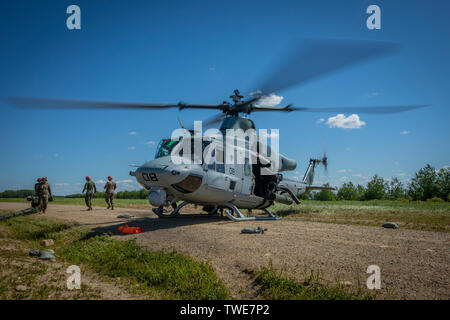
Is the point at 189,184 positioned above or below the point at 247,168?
below

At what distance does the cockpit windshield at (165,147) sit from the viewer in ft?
33.7

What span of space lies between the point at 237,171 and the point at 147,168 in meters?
4.20

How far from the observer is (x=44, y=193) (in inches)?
545

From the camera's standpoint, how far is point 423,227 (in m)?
10.3

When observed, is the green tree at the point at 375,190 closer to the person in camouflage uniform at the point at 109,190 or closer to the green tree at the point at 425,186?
the green tree at the point at 425,186

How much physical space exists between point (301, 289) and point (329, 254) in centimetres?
192

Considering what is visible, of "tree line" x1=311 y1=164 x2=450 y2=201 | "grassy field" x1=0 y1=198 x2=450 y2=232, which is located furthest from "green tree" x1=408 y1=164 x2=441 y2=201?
"grassy field" x1=0 y1=198 x2=450 y2=232

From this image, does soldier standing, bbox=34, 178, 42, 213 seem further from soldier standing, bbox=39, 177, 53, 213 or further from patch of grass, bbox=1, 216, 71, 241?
patch of grass, bbox=1, 216, 71, 241

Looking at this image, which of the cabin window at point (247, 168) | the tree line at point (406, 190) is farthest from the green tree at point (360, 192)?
the cabin window at point (247, 168)

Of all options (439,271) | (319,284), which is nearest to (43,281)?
(319,284)

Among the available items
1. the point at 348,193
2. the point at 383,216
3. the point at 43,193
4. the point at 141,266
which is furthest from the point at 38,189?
the point at 348,193

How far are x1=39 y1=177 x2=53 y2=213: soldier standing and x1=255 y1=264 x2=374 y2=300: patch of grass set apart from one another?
13.4 m

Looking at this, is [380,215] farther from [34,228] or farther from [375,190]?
[375,190]
